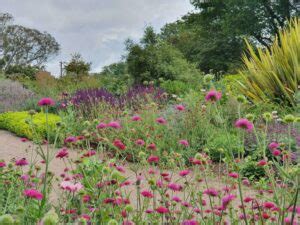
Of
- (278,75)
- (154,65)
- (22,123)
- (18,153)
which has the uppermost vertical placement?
(154,65)

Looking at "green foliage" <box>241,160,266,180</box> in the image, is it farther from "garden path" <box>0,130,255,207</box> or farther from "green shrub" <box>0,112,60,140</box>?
"green shrub" <box>0,112,60,140</box>

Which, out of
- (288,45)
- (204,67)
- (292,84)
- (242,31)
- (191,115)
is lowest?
(191,115)

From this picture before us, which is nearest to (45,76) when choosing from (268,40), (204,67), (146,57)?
(146,57)

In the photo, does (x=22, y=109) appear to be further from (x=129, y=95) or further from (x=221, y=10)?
(x=221, y=10)

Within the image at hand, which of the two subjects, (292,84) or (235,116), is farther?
(292,84)

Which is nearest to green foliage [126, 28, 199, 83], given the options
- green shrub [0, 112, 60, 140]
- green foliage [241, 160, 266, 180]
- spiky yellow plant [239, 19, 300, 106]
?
green shrub [0, 112, 60, 140]

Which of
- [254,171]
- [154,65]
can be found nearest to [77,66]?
[154,65]

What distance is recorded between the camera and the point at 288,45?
9078 millimetres

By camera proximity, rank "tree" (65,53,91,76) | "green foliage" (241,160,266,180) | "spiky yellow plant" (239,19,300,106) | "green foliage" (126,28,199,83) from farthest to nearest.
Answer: "tree" (65,53,91,76) < "green foliage" (126,28,199,83) < "spiky yellow plant" (239,19,300,106) < "green foliage" (241,160,266,180)

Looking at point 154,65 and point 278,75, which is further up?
point 154,65

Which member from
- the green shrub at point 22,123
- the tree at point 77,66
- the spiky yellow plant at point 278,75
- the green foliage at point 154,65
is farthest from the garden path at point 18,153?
the tree at point 77,66

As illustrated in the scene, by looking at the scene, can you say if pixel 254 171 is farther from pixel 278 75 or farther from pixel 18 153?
pixel 278 75

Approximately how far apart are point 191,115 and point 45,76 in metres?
12.3

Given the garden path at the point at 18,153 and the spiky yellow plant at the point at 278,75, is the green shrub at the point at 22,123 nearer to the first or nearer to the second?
the garden path at the point at 18,153
